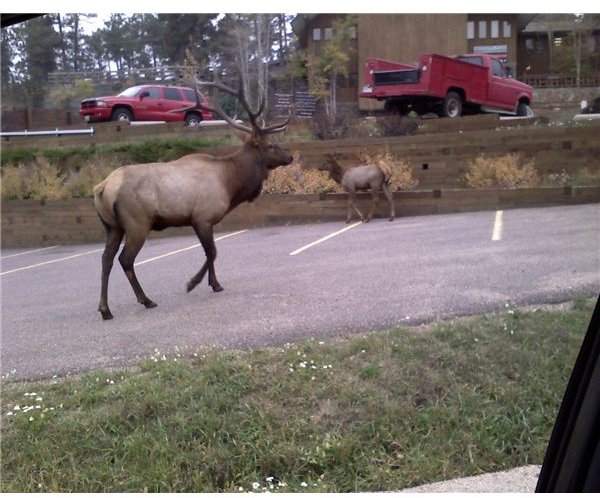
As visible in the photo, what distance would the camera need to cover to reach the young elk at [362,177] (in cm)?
548

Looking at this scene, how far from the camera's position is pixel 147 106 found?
508 centimetres

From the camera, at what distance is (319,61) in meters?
5.30

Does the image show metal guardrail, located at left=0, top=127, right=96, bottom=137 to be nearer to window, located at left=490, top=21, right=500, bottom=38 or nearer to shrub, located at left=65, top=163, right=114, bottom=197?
shrub, located at left=65, top=163, right=114, bottom=197

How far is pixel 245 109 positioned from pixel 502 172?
209 cm

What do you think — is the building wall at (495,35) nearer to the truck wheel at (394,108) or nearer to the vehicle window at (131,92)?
the truck wheel at (394,108)

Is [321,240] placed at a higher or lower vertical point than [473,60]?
lower

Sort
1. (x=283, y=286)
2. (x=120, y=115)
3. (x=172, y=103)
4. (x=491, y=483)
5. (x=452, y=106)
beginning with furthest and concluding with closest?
(x=452, y=106), (x=120, y=115), (x=172, y=103), (x=283, y=286), (x=491, y=483)

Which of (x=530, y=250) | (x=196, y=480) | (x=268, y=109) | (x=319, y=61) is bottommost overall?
(x=196, y=480)

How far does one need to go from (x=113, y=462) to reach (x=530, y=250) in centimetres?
313

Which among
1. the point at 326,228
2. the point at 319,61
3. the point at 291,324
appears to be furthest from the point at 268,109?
the point at 291,324

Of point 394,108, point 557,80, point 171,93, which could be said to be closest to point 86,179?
point 171,93

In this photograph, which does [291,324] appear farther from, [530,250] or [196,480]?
[530,250]

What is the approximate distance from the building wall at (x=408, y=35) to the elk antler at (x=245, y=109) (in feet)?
2.63

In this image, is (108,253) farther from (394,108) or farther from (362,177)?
(394,108)
